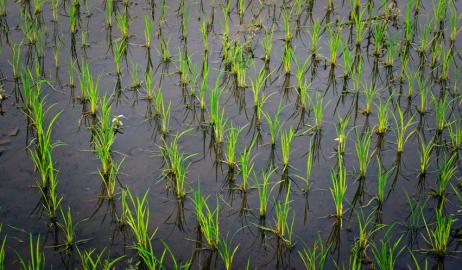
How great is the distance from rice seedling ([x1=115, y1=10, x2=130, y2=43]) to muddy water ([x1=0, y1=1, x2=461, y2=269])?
0.24ft

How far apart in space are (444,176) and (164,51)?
1.88 metres

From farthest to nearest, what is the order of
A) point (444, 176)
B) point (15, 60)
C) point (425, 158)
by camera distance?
point (15, 60), point (425, 158), point (444, 176)

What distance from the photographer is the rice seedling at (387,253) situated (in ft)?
6.61

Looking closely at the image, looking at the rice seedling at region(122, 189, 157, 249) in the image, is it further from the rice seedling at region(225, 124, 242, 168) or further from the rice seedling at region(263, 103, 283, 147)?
the rice seedling at region(263, 103, 283, 147)

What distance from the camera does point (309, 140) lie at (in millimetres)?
2834

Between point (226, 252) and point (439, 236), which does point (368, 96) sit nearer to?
point (439, 236)

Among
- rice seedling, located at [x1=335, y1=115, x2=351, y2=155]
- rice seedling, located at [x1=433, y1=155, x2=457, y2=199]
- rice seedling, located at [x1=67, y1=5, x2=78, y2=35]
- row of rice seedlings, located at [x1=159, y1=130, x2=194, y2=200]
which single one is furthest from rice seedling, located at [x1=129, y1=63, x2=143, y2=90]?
rice seedling, located at [x1=433, y1=155, x2=457, y2=199]

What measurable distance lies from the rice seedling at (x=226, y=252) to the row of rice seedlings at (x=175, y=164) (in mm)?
335

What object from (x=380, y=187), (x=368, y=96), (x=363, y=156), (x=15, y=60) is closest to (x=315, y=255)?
(x=380, y=187)

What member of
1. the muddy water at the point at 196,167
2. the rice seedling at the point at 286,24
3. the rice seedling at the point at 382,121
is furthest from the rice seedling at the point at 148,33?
the rice seedling at the point at 382,121

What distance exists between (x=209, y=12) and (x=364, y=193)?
202 cm

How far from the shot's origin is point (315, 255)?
7.32ft

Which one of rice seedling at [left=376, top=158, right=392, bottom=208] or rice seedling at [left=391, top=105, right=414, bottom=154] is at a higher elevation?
rice seedling at [left=391, top=105, right=414, bottom=154]

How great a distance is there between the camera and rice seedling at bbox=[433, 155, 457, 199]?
93.7 inches
